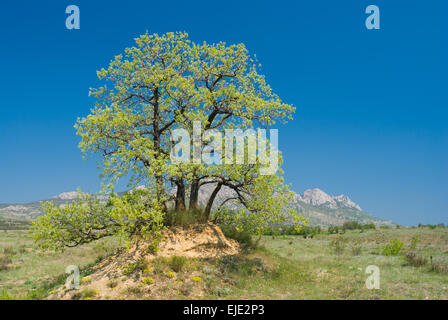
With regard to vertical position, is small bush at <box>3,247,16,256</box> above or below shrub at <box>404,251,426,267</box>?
below

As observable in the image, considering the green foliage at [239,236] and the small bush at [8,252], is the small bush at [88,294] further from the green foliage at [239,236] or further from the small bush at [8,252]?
the small bush at [8,252]

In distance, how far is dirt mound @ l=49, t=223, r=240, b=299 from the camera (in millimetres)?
14547

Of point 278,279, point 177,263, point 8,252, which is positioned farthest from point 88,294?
point 8,252

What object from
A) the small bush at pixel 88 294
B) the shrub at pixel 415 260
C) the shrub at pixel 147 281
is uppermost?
the shrub at pixel 147 281

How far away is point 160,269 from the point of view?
622 inches

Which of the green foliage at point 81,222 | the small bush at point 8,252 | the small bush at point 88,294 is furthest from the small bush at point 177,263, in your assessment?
the small bush at point 8,252

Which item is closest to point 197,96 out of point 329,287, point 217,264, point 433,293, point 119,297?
point 217,264

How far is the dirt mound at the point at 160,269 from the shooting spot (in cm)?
1455

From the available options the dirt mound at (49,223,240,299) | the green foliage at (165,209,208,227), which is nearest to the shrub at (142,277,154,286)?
the dirt mound at (49,223,240,299)

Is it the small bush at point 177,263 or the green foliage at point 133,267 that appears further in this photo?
the small bush at point 177,263

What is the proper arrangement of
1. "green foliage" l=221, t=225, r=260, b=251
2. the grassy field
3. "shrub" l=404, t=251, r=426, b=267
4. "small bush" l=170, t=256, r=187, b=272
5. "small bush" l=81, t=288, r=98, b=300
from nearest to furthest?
"small bush" l=81, t=288, r=98, b=300 → the grassy field → "small bush" l=170, t=256, r=187, b=272 → "green foliage" l=221, t=225, r=260, b=251 → "shrub" l=404, t=251, r=426, b=267

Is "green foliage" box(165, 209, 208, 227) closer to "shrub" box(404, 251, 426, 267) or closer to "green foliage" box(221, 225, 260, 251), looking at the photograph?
"green foliage" box(221, 225, 260, 251)

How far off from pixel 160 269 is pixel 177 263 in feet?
3.13
